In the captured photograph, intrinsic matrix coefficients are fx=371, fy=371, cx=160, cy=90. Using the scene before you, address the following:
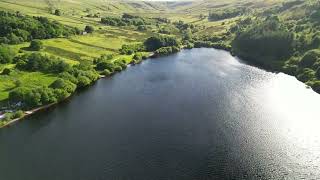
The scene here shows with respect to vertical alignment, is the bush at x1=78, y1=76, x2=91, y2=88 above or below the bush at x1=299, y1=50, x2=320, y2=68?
below

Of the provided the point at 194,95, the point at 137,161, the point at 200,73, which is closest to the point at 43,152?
the point at 137,161

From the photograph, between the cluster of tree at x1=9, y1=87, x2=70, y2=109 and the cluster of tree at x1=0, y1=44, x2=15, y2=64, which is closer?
the cluster of tree at x1=9, y1=87, x2=70, y2=109

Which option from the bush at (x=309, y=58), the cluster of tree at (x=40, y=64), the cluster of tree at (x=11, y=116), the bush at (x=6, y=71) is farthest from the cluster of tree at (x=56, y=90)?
the bush at (x=309, y=58)

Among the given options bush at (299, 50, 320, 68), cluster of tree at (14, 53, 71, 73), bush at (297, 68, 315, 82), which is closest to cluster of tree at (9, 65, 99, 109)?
cluster of tree at (14, 53, 71, 73)

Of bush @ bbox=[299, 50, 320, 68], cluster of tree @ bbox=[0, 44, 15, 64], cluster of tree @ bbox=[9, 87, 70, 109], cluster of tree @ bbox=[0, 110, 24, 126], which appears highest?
bush @ bbox=[299, 50, 320, 68]

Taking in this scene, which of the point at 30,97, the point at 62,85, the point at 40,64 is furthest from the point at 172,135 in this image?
the point at 40,64

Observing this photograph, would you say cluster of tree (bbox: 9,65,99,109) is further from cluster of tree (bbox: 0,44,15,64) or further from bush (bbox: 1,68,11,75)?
cluster of tree (bbox: 0,44,15,64)
